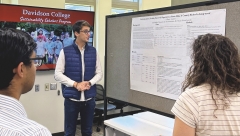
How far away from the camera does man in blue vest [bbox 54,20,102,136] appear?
9.12 ft

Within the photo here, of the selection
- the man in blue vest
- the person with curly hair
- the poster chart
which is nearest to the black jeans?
the man in blue vest

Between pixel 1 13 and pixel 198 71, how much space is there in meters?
2.76

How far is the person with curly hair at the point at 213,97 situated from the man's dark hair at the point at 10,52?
736 mm

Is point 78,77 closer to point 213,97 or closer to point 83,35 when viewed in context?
point 83,35

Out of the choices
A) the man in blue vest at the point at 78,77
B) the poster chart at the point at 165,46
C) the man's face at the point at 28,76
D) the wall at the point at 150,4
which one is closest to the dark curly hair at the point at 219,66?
the poster chart at the point at 165,46

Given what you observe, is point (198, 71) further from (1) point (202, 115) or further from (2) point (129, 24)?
(2) point (129, 24)

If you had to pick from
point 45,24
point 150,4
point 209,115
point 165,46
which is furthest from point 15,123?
point 150,4

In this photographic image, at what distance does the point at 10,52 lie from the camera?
773 millimetres

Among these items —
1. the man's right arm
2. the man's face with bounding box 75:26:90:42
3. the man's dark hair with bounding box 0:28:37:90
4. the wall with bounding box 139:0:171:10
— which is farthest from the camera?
the wall with bounding box 139:0:171:10

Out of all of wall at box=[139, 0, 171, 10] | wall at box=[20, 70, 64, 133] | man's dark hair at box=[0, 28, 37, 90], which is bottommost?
wall at box=[20, 70, 64, 133]

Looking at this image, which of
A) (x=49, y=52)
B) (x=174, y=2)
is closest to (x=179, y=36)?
(x=174, y=2)

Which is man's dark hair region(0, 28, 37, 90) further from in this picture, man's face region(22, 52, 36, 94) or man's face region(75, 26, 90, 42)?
man's face region(75, 26, 90, 42)

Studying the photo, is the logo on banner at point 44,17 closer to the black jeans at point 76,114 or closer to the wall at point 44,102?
the wall at point 44,102

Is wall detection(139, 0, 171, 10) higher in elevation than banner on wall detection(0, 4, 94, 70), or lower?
higher
